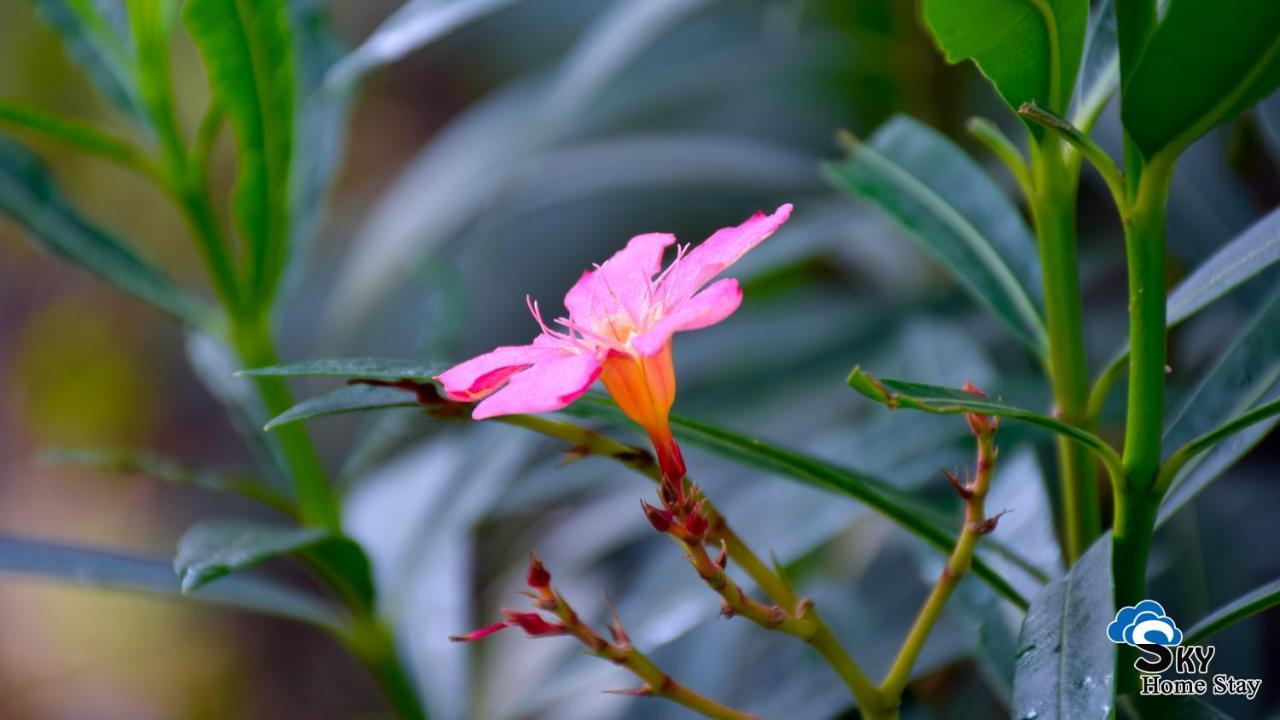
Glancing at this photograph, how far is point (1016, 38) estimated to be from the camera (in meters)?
0.44

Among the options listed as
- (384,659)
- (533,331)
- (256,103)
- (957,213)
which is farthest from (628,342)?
(533,331)

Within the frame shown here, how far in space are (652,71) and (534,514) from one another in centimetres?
65

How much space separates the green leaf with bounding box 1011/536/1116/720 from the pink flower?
172 mm

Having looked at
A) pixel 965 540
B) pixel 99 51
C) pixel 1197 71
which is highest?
pixel 99 51

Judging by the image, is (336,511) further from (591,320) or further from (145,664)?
(145,664)

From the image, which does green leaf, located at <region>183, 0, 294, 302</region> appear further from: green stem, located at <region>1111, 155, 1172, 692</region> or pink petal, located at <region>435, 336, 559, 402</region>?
green stem, located at <region>1111, 155, 1172, 692</region>

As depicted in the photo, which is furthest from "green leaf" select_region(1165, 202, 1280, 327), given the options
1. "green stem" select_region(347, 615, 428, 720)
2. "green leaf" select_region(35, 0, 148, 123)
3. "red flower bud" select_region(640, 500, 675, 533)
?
"green leaf" select_region(35, 0, 148, 123)

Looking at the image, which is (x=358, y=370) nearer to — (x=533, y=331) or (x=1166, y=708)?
(x=1166, y=708)

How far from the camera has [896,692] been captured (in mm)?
476

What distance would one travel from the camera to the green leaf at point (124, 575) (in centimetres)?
69

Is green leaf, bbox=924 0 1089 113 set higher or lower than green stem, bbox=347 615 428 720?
higher

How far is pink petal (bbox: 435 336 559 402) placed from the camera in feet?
1.44

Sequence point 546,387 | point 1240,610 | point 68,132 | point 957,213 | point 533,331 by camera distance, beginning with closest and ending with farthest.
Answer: point 546,387, point 1240,610, point 957,213, point 68,132, point 533,331

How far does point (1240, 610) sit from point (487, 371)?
1.19 ft
